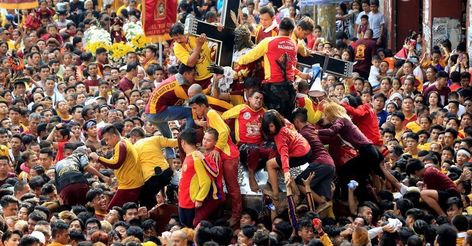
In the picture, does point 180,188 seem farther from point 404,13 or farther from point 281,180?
point 404,13

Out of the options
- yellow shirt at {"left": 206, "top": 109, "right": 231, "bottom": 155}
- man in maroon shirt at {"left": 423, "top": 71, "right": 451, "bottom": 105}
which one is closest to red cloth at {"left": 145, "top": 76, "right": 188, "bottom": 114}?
yellow shirt at {"left": 206, "top": 109, "right": 231, "bottom": 155}

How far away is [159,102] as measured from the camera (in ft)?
69.2

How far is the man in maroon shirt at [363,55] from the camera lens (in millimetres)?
28562

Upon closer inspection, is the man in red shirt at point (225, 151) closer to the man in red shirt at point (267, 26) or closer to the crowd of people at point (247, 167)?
the crowd of people at point (247, 167)

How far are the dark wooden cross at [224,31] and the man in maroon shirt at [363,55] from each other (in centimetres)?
793

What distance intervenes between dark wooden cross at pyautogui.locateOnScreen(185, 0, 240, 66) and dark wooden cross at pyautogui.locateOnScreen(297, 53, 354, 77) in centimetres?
94

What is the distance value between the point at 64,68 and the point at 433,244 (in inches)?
475

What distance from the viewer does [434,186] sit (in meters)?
20.6

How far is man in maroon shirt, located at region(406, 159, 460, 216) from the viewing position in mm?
20328

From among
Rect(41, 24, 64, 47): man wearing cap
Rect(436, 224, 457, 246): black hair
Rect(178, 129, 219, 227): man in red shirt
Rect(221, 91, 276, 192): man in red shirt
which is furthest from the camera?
Rect(41, 24, 64, 47): man wearing cap

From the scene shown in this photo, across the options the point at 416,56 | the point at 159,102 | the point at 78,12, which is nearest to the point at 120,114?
the point at 159,102

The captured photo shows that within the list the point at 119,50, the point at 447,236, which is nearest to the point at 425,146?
the point at 447,236

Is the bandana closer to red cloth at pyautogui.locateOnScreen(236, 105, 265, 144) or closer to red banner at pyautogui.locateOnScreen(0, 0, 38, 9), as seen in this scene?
red cloth at pyautogui.locateOnScreen(236, 105, 265, 144)

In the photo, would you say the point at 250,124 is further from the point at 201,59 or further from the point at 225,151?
the point at 201,59
